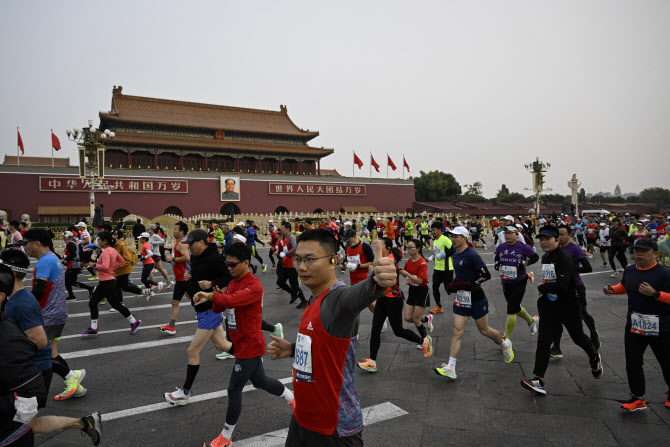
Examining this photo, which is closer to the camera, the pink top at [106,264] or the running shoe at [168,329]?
the pink top at [106,264]

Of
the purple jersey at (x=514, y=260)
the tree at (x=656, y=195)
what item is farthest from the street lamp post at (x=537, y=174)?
the tree at (x=656, y=195)

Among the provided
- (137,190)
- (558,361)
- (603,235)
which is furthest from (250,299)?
(137,190)

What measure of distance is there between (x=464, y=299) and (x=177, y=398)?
10.7 feet

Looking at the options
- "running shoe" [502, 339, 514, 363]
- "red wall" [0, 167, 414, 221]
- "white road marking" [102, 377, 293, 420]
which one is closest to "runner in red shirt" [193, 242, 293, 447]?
"white road marking" [102, 377, 293, 420]

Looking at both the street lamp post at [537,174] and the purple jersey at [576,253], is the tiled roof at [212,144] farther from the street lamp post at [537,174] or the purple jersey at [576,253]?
the purple jersey at [576,253]

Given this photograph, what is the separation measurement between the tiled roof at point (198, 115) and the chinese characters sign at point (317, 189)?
549 centimetres

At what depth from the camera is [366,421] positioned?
3643 millimetres

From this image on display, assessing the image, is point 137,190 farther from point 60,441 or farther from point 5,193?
point 60,441

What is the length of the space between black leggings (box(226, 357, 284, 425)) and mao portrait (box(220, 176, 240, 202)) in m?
31.9

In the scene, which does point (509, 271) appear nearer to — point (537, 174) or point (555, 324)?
point (555, 324)

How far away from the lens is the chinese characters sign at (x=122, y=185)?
28.1 metres

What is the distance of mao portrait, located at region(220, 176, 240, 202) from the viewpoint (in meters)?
34.0

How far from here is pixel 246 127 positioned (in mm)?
38125

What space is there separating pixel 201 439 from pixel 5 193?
104ft
